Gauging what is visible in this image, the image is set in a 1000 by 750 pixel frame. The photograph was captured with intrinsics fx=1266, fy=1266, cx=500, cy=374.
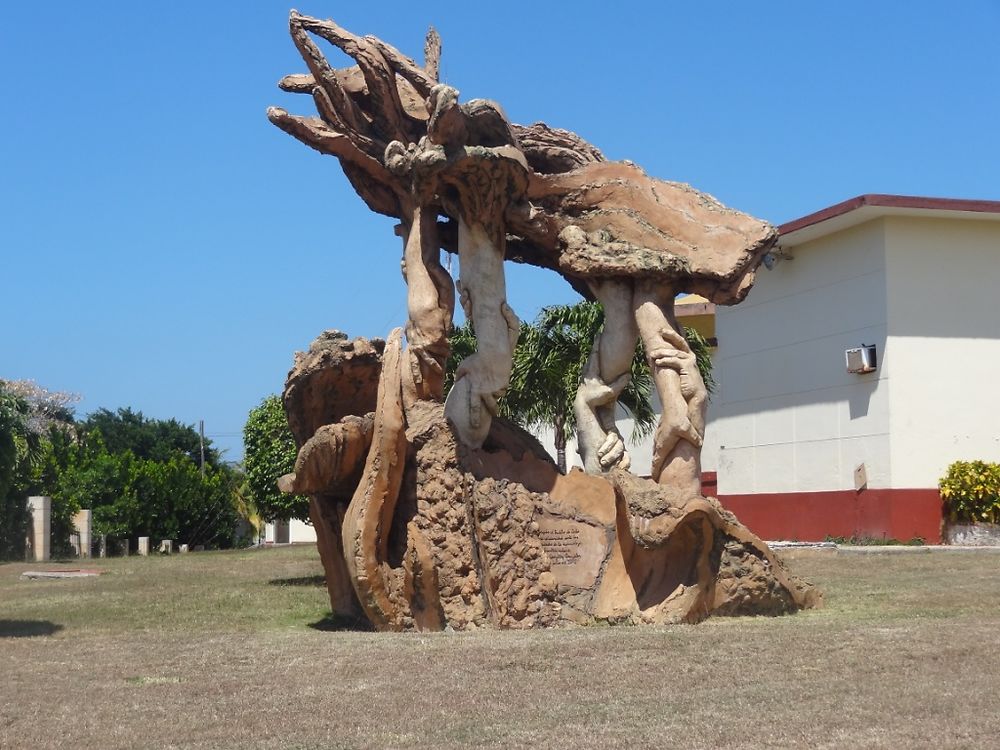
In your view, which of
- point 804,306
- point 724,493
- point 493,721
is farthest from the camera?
point 724,493

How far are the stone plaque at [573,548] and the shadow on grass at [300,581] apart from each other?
6.64 metres

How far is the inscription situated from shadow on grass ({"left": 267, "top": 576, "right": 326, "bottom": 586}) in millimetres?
6647

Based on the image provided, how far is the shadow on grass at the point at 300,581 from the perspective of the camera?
16031 mm

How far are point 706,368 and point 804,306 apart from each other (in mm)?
4279

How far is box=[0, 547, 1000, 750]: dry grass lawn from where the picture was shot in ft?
19.0

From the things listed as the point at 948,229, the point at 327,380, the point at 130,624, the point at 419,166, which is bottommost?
the point at 130,624

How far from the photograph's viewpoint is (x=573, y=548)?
9.93m

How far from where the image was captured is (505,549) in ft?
31.6

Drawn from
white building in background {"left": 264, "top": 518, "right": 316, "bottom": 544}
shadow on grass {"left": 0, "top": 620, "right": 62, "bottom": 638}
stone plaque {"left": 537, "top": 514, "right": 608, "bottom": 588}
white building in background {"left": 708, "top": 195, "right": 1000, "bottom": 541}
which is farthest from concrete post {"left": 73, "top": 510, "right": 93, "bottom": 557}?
stone plaque {"left": 537, "top": 514, "right": 608, "bottom": 588}

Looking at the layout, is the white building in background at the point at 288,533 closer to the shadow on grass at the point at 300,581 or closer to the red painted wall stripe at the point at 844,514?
the red painted wall stripe at the point at 844,514

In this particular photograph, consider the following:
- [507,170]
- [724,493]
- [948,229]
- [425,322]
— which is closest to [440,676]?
[425,322]

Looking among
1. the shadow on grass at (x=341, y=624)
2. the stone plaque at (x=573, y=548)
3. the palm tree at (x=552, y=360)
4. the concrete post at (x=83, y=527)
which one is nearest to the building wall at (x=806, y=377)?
the palm tree at (x=552, y=360)

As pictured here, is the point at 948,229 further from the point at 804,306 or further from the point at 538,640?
the point at 538,640

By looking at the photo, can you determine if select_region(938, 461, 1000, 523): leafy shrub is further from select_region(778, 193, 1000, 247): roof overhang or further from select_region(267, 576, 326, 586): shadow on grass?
select_region(267, 576, 326, 586): shadow on grass
